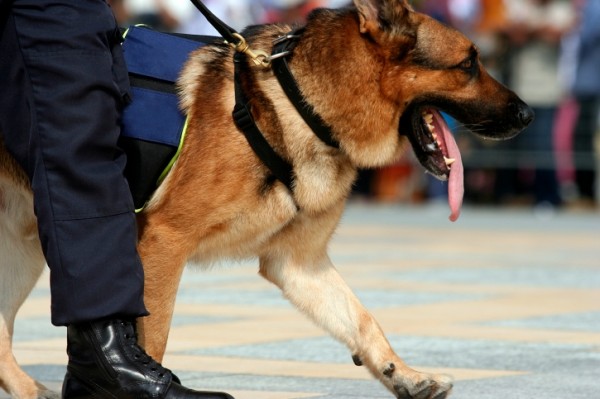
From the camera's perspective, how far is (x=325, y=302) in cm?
496

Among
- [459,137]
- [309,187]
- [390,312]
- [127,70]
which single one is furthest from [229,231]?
[459,137]

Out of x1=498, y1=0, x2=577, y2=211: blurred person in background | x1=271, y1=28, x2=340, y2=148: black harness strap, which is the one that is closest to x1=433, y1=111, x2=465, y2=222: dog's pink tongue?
x1=271, y1=28, x2=340, y2=148: black harness strap

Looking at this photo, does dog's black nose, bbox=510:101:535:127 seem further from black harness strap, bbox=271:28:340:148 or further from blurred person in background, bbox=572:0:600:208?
blurred person in background, bbox=572:0:600:208

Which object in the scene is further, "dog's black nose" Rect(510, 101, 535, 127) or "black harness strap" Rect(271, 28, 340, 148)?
"dog's black nose" Rect(510, 101, 535, 127)

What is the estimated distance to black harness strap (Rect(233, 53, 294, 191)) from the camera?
4.47m

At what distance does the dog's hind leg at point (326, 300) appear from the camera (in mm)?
4773

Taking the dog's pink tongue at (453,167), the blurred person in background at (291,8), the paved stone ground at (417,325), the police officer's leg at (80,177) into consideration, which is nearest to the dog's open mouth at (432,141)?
the dog's pink tongue at (453,167)

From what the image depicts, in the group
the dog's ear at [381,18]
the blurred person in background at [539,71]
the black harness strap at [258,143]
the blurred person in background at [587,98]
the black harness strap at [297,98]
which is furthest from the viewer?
the blurred person in background at [539,71]

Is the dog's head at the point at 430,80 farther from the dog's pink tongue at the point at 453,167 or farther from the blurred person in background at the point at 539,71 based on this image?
the blurred person in background at the point at 539,71

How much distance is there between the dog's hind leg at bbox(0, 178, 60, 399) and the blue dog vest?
38 centimetres

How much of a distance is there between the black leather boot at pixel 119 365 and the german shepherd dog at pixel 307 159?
221 millimetres

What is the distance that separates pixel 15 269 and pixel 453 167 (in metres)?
1.58

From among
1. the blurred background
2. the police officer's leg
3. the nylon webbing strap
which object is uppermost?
the nylon webbing strap

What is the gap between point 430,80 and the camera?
4688mm
